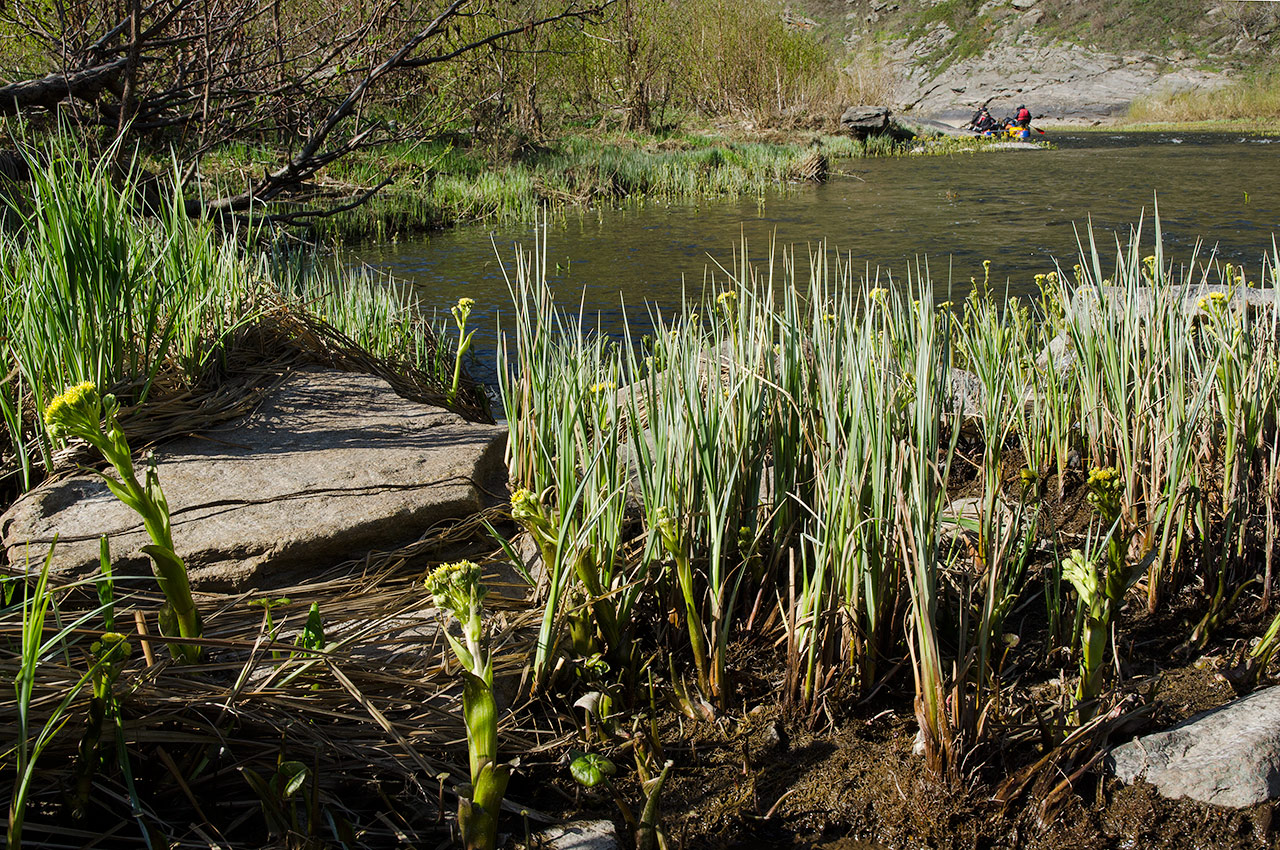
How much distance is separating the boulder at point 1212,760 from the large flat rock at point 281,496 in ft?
5.00

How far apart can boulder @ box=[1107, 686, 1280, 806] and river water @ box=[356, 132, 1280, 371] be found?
2.92 metres

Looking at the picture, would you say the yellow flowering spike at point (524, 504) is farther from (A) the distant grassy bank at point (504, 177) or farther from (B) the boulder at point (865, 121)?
(B) the boulder at point (865, 121)

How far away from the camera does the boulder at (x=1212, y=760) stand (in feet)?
4.63

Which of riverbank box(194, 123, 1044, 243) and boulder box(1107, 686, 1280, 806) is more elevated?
riverbank box(194, 123, 1044, 243)

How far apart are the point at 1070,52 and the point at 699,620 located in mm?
54312

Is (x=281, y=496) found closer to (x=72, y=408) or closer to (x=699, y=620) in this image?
(x=72, y=408)

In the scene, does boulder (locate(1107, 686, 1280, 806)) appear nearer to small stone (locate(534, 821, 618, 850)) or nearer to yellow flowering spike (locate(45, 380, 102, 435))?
small stone (locate(534, 821, 618, 850))

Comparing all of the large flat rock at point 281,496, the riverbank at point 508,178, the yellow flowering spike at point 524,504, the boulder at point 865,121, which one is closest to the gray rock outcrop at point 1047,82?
the boulder at point 865,121

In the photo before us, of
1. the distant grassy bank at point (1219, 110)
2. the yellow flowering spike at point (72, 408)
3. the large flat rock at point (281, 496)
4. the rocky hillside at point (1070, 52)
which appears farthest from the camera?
the rocky hillside at point (1070, 52)

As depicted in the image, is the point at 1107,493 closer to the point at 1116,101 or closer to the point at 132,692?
the point at 132,692

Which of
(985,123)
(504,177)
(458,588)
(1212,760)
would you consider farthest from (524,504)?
(985,123)

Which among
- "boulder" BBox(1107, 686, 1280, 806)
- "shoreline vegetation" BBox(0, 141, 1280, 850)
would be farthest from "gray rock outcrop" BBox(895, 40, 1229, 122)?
"boulder" BBox(1107, 686, 1280, 806)

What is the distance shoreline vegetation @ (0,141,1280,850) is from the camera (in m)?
1.34

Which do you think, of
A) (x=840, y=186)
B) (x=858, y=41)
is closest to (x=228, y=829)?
(x=840, y=186)
